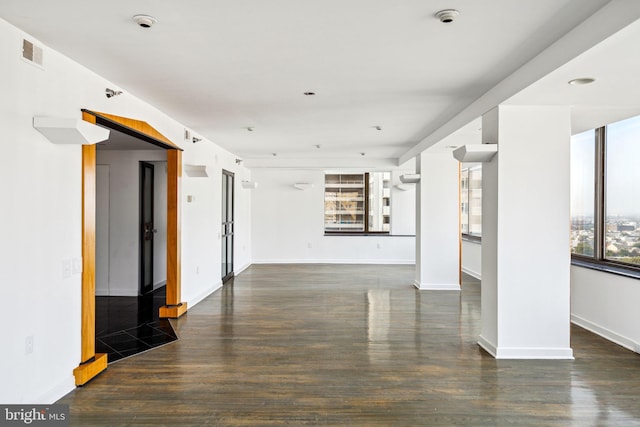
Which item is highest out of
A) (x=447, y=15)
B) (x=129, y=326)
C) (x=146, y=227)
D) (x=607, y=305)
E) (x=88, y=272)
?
(x=447, y=15)

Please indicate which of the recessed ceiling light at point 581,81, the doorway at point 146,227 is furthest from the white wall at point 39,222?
the recessed ceiling light at point 581,81

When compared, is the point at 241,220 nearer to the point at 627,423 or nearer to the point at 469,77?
the point at 469,77

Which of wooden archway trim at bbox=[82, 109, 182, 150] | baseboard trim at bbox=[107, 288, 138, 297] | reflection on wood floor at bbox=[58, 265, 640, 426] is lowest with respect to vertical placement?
reflection on wood floor at bbox=[58, 265, 640, 426]

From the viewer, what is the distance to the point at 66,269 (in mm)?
3145

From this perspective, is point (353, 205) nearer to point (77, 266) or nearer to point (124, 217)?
point (124, 217)

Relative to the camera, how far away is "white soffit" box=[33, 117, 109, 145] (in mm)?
2783

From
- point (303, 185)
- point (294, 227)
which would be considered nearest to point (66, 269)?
point (303, 185)

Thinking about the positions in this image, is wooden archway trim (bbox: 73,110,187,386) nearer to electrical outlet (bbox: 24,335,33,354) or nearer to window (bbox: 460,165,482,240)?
electrical outlet (bbox: 24,335,33,354)

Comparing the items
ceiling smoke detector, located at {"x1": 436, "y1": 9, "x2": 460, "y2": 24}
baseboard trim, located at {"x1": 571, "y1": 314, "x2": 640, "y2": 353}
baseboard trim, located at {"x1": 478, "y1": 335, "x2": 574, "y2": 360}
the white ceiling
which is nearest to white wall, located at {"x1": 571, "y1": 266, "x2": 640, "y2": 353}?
baseboard trim, located at {"x1": 571, "y1": 314, "x2": 640, "y2": 353}

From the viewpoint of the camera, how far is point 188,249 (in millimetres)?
5867

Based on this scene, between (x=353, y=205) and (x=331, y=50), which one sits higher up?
(x=331, y=50)

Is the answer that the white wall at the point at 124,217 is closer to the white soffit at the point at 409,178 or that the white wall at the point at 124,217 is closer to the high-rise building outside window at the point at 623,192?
the white soffit at the point at 409,178

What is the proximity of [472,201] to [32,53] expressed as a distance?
8.56 metres

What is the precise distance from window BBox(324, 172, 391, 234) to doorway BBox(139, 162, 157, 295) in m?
4.79
